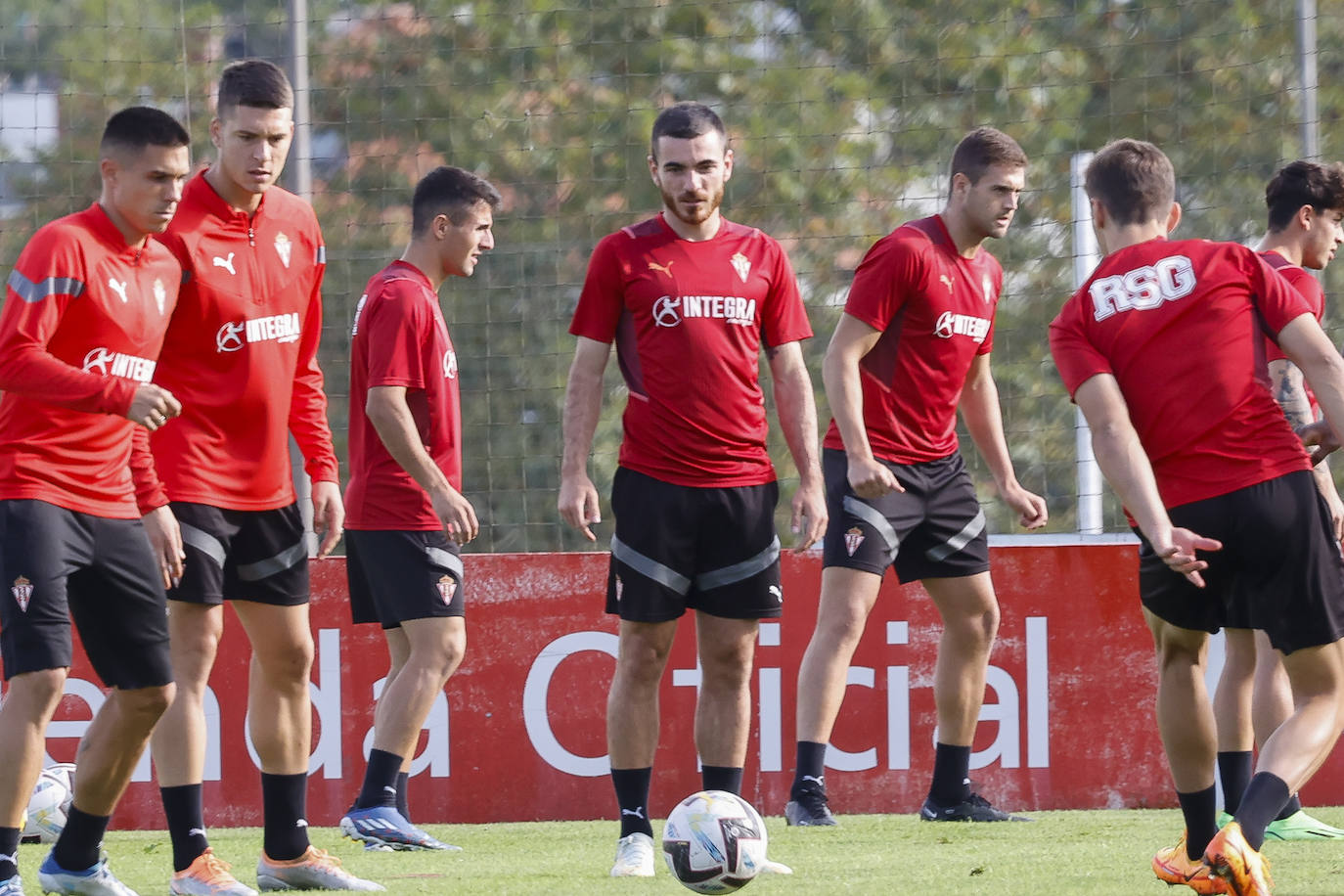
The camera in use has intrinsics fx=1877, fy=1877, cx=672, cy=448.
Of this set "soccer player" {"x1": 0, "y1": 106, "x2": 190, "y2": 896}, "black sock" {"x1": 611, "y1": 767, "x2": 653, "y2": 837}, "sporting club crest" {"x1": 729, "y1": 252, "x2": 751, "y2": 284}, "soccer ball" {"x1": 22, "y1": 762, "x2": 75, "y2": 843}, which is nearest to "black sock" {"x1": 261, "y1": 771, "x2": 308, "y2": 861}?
"soccer player" {"x1": 0, "y1": 106, "x2": 190, "y2": 896}

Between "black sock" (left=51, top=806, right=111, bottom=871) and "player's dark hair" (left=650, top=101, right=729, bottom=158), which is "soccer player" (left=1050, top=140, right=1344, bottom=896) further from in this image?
"black sock" (left=51, top=806, right=111, bottom=871)

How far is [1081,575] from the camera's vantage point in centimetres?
781

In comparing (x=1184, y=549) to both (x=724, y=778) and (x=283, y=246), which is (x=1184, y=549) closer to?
(x=724, y=778)

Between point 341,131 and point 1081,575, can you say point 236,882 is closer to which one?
point 1081,575

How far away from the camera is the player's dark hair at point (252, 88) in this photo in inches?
199

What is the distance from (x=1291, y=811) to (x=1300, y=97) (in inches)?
157

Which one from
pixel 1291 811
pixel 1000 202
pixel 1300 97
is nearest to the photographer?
pixel 1291 811

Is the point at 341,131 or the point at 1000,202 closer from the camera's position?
the point at 1000,202

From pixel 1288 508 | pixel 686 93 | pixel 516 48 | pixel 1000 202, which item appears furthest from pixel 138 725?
pixel 686 93

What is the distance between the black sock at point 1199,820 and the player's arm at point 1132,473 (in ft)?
2.16

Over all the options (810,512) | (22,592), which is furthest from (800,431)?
(22,592)

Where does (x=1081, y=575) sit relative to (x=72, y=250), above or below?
Answer: below

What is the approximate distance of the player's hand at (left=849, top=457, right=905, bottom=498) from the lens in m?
6.12

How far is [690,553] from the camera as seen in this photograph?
18.1 feet
